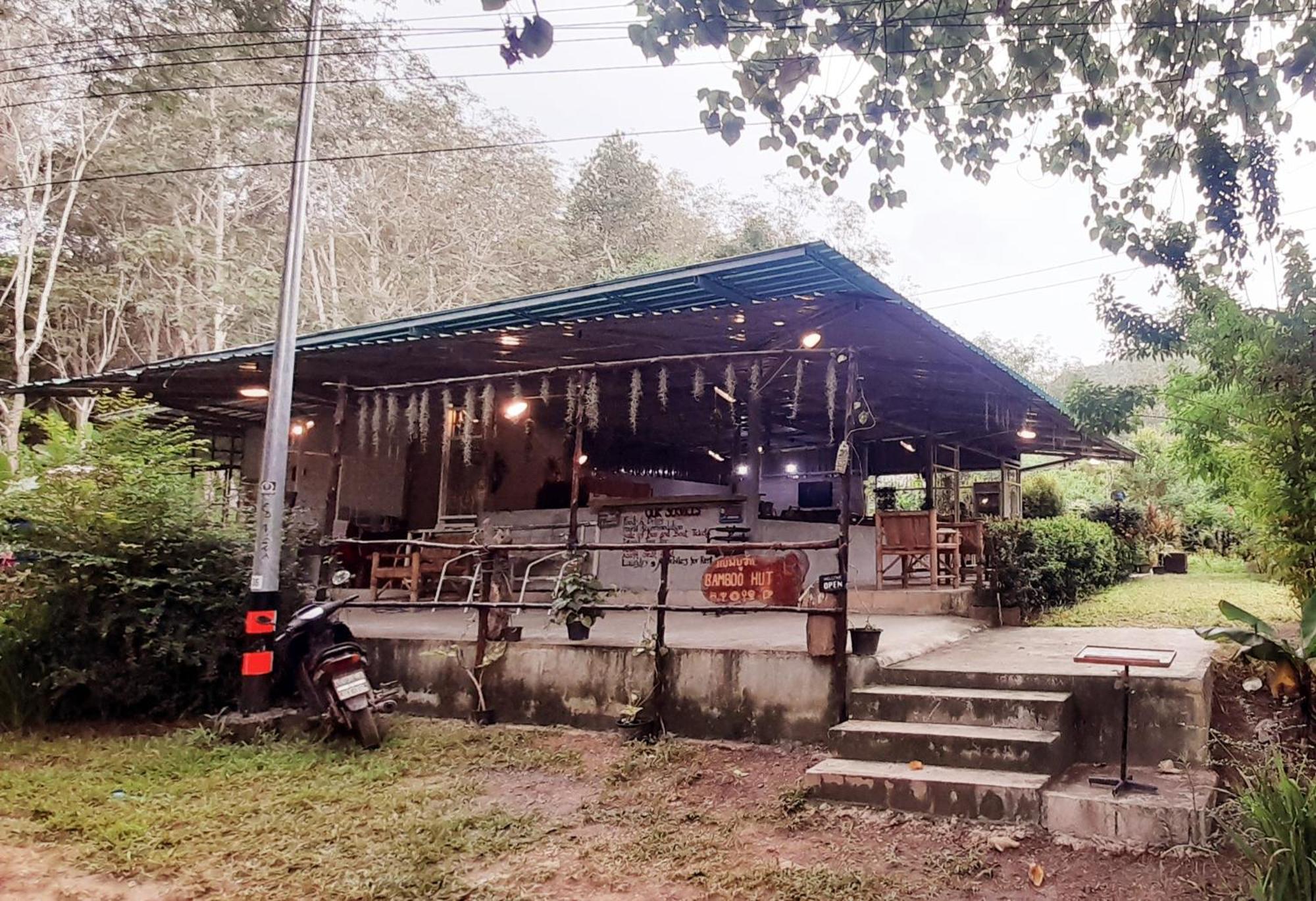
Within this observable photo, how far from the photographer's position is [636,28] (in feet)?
11.9

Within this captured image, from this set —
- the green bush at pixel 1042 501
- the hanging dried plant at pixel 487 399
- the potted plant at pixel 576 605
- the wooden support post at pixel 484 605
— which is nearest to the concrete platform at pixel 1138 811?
the potted plant at pixel 576 605

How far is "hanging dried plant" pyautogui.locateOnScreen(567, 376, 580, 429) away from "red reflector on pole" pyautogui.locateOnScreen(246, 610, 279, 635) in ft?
10.2

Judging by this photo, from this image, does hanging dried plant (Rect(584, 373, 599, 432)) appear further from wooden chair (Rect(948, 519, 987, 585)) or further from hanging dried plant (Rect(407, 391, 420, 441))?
wooden chair (Rect(948, 519, 987, 585))

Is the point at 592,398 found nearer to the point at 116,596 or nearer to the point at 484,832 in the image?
the point at 116,596

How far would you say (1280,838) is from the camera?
2787 millimetres

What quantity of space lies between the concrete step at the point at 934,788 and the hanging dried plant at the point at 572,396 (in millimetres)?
4146

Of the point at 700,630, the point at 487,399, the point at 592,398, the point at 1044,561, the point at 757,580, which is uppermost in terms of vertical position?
the point at 487,399

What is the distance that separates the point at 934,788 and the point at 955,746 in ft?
1.08

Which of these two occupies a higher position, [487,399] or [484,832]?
[487,399]

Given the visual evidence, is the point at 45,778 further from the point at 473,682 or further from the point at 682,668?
the point at 682,668

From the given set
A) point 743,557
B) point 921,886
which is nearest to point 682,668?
point 743,557

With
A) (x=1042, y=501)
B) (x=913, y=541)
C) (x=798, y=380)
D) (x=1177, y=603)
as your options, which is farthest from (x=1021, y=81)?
(x=1042, y=501)

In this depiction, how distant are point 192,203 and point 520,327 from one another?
19.2m

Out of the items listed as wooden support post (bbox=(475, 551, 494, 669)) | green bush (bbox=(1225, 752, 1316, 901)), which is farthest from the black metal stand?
wooden support post (bbox=(475, 551, 494, 669))
